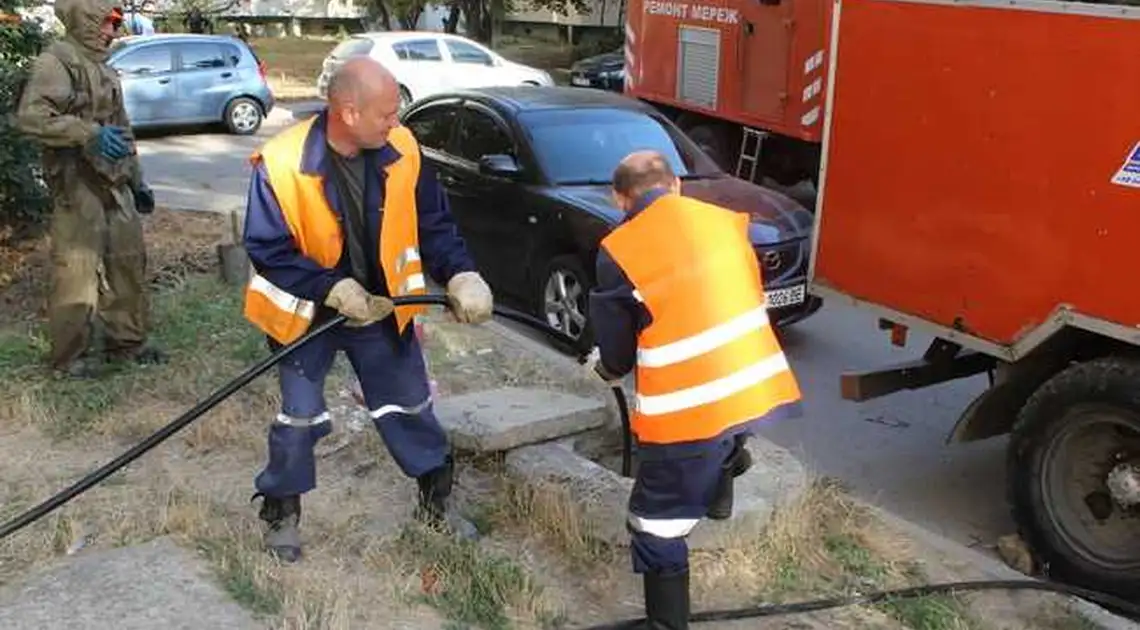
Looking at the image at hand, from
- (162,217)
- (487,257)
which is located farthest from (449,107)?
(162,217)

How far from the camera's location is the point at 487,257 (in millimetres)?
8328

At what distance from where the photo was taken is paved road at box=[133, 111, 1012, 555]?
18.2ft

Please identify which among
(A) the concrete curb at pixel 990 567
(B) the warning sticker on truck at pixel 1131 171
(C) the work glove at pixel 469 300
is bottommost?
(A) the concrete curb at pixel 990 567

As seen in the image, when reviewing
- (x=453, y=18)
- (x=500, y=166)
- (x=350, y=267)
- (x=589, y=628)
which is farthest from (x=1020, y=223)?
(x=453, y=18)

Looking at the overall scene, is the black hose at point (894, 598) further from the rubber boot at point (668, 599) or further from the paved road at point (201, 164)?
the paved road at point (201, 164)

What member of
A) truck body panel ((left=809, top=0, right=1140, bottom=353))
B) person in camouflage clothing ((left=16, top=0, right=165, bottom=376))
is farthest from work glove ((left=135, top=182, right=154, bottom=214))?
truck body panel ((left=809, top=0, right=1140, bottom=353))

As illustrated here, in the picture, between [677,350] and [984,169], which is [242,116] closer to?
[984,169]

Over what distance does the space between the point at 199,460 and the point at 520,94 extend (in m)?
4.53

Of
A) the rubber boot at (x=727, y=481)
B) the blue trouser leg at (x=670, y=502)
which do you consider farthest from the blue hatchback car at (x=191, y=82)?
the blue trouser leg at (x=670, y=502)

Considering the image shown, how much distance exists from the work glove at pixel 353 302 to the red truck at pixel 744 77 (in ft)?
23.7

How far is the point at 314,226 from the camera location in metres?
3.70

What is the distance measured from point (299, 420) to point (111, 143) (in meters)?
2.09

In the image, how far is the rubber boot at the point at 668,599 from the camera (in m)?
3.47

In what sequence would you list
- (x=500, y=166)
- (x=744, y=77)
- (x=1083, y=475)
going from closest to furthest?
1. (x=1083, y=475)
2. (x=500, y=166)
3. (x=744, y=77)
